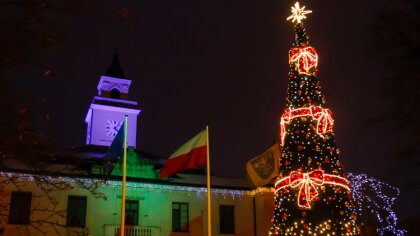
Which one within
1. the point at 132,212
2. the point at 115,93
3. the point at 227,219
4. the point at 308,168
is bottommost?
the point at 227,219

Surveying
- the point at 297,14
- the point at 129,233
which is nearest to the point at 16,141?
the point at 297,14

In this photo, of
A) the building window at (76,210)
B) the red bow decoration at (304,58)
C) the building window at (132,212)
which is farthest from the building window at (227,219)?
the red bow decoration at (304,58)

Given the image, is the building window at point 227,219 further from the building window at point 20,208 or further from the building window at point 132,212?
the building window at point 20,208

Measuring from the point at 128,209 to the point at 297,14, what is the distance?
13581 mm

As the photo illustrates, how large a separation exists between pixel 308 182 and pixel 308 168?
22.4 inches

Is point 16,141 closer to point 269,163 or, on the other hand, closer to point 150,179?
point 269,163

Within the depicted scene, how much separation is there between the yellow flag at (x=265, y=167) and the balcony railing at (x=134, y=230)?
7.88 meters

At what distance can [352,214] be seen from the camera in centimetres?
2022

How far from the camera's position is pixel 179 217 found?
30000 mm

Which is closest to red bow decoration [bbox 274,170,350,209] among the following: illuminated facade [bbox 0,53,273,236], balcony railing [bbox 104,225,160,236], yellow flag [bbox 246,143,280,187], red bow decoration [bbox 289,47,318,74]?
yellow flag [bbox 246,143,280,187]

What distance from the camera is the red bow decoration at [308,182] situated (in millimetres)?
20097

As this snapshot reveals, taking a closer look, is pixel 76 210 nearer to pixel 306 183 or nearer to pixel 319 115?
pixel 306 183

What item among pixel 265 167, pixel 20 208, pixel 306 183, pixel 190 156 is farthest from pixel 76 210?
pixel 306 183

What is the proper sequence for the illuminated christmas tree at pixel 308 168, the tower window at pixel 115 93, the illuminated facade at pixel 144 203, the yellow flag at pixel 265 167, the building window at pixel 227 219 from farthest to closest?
the tower window at pixel 115 93, the building window at pixel 227 219, the illuminated facade at pixel 144 203, the yellow flag at pixel 265 167, the illuminated christmas tree at pixel 308 168
